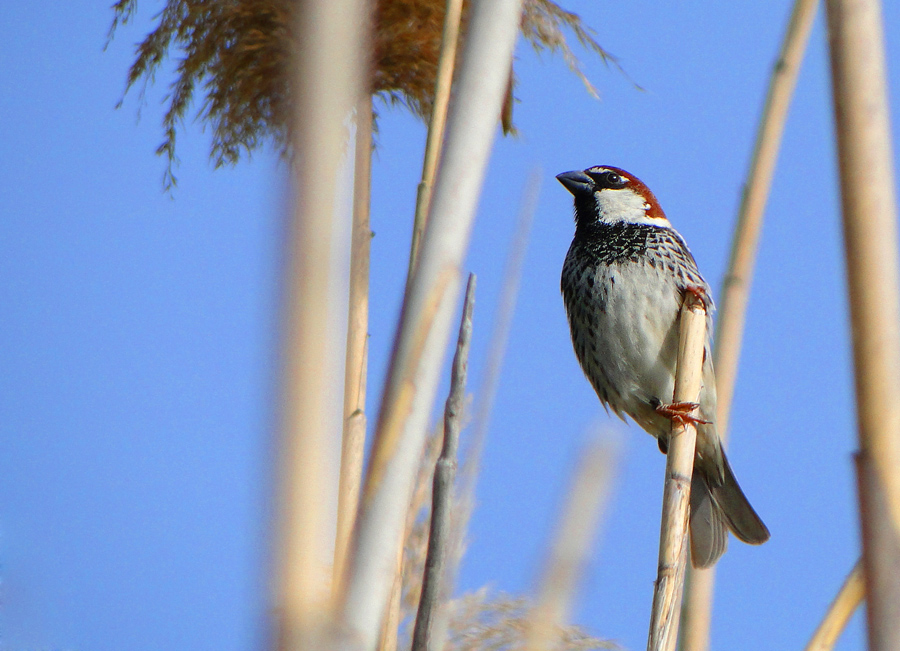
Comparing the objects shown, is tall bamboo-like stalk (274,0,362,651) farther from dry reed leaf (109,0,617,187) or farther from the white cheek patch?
the white cheek patch

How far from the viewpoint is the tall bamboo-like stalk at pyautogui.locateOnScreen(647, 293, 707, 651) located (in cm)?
112

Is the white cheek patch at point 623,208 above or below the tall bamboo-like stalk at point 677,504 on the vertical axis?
above

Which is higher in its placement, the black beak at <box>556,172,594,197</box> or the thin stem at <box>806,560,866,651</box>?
the black beak at <box>556,172,594,197</box>

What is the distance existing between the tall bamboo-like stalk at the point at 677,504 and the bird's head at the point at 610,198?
0.94 metres

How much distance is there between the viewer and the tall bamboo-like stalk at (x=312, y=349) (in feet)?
1.12

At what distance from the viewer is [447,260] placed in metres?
0.46

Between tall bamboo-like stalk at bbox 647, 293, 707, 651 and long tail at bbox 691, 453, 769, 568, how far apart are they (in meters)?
0.59

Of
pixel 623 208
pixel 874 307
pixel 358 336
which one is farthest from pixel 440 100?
pixel 623 208

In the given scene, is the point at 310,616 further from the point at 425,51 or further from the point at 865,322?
the point at 425,51

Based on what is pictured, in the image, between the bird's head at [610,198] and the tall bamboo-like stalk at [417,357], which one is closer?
the tall bamboo-like stalk at [417,357]

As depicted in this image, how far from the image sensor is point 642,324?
2.16 m

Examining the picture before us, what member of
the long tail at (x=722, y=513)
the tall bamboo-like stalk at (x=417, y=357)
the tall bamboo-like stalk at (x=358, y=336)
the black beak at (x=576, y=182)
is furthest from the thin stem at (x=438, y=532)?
the black beak at (x=576, y=182)

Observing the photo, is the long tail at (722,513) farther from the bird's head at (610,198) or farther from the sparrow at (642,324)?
the bird's head at (610,198)

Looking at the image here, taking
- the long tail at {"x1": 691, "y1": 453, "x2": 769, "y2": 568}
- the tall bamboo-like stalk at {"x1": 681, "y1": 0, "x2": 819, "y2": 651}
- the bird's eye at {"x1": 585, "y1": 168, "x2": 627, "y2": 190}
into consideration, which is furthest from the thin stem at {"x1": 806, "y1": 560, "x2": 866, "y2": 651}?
the bird's eye at {"x1": 585, "y1": 168, "x2": 627, "y2": 190}
